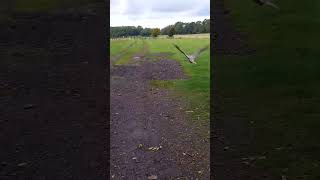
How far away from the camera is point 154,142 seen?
504 centimetres

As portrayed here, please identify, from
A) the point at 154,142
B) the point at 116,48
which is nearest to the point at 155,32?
the point at 116,48
